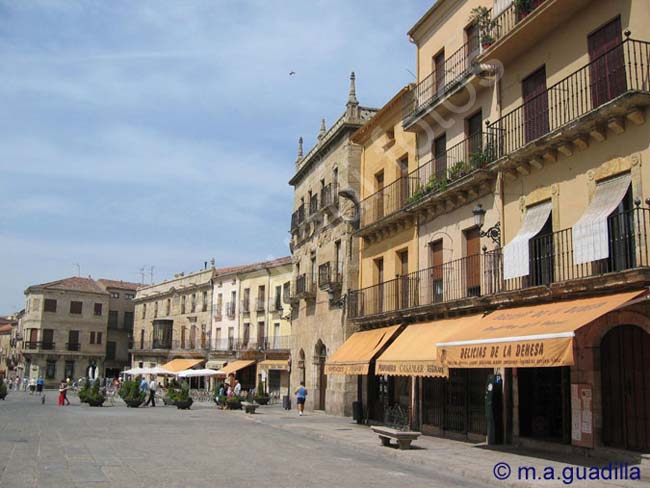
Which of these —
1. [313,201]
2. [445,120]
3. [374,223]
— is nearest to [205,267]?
[313,201]

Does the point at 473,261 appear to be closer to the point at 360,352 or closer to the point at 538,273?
the point at 538,273

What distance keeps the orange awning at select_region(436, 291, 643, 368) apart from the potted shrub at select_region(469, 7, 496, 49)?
723 cm

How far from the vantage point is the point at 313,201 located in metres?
34.1

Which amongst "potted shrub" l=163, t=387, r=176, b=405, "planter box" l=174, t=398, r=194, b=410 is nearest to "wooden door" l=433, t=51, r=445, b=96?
"planter box" l=174, t=398, r=194, b=410

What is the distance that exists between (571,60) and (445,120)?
19.7 ft

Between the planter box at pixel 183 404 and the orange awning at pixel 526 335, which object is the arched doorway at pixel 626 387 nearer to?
the orange awning at pixel 526 335

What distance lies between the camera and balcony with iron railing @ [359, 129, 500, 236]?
1861 centimetres

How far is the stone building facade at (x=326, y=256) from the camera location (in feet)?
94.5

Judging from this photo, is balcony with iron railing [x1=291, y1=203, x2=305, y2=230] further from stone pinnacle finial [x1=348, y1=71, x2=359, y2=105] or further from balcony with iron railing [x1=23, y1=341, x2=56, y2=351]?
balcony with iron railing [x1=23, y1=341, x2=56, y2=351]

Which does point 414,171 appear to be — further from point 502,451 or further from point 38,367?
point 38,367

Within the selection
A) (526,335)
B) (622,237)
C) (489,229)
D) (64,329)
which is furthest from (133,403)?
(64,329)

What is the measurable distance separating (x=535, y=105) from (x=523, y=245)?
3544 mm

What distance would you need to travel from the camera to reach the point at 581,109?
15008mm

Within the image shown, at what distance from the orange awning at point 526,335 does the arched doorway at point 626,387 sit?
1141 millimetres
